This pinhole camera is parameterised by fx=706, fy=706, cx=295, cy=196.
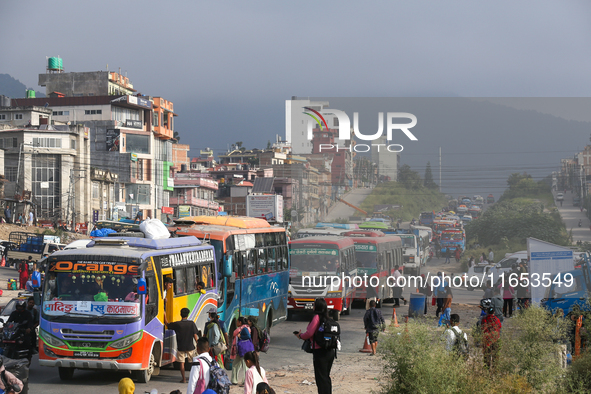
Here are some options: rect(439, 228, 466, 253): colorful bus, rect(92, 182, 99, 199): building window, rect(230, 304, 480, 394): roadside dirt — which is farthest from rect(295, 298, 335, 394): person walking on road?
rect(92, 182, 99, 199): building window

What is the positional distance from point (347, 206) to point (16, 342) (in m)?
43.0

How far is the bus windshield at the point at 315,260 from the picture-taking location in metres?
26.3

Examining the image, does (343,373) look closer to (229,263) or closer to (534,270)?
(229,263)

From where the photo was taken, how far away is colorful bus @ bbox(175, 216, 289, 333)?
17188 millimetres

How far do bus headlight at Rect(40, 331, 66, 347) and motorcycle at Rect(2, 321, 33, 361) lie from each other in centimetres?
121

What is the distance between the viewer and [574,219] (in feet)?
168

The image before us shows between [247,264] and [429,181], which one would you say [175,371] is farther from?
[429,181]

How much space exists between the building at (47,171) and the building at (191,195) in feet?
65.9

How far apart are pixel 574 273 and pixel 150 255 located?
55.4 feet

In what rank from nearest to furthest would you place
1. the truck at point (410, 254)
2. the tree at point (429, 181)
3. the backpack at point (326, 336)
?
the backpack at point (326, 336)
the truck at point (410, 254)
the tree at point (429, 181)

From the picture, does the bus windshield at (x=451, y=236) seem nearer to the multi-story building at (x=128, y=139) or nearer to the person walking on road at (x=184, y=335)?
the multi-story building at (x=128, y=139)

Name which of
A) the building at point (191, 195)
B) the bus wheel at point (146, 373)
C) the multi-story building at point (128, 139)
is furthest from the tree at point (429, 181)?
the bus wheel at point (146, 373)

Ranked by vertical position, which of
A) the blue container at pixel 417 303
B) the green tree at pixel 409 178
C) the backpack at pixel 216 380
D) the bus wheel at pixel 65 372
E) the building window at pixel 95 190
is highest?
the green tree at pixel 409 178

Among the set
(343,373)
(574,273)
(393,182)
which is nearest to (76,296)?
(343,373)
